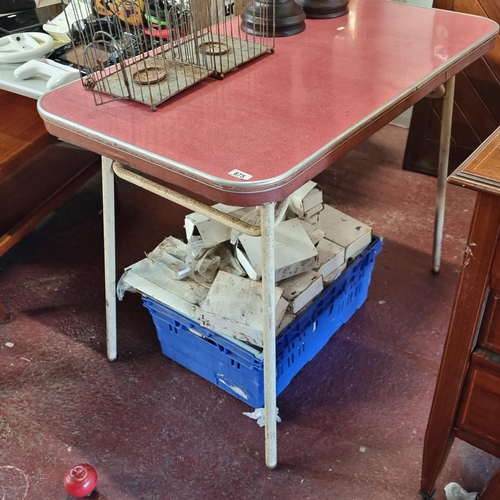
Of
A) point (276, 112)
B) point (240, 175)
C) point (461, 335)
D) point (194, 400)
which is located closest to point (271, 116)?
point (276, 112)

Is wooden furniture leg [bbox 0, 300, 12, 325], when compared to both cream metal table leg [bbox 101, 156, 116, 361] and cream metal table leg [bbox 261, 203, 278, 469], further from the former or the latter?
cream metal table leg [bbox 261, 203, 278, 469]

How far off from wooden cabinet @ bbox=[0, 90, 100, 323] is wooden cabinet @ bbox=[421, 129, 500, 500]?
3.57 feet

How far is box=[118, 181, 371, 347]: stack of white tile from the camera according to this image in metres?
1.20

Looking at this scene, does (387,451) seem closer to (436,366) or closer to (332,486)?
(332,486)

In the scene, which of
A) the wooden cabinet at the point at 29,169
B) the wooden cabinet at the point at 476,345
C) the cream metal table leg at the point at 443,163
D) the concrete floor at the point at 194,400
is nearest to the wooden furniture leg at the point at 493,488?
the wooden cabinet at the point at 476,345

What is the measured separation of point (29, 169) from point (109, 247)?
2.17 feet

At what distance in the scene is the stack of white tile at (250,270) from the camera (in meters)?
1.20

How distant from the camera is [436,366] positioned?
141cm

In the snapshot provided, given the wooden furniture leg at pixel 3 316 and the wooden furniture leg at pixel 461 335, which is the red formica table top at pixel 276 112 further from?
the wooden furniture leg at pixel 3 316

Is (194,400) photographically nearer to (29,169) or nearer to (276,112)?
(276,112)

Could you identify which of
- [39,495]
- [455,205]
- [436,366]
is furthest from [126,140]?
[455,205]

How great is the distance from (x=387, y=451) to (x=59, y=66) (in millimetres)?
1224

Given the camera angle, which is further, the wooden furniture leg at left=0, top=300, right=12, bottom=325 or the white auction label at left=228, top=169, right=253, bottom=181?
the wooden furniture leg at left=0, top=300, right=12, bottom=325

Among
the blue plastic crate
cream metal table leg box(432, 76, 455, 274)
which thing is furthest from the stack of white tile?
cream metal table leg box(432, 76, 455, 274)
